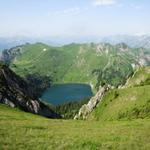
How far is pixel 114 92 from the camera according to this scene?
164 metres

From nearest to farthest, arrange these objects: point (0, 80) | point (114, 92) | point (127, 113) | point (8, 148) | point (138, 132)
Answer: point (8, 148) → point (138, 132) → point (0, 80) → point (127, 113) → point (114, 92)

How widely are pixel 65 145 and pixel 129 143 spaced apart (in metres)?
5.78

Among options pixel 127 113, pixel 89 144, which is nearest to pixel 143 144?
pixel 89 144

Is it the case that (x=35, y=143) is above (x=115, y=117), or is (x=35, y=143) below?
above

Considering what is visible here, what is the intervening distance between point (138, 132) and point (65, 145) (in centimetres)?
1146

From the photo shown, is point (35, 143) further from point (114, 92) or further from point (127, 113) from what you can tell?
point (114, 92)

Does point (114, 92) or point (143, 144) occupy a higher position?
point (143, 144)

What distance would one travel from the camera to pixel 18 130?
3353cm

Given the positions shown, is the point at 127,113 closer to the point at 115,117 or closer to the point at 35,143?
the point at 115,117

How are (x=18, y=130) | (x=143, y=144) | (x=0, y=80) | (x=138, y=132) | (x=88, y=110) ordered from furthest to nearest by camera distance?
(x=88, y=110) → (x=0, y=80) → (x=138, y=132) → (x=18, y=130) → (x=143, y=144)

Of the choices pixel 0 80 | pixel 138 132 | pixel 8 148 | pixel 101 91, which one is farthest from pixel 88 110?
pixel 8 148

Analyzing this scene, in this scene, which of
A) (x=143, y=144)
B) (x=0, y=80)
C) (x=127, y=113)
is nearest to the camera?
(x=143, y=144)

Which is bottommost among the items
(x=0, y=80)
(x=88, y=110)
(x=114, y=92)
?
(x=88, y=110)

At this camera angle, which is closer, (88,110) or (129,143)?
(129,143)
